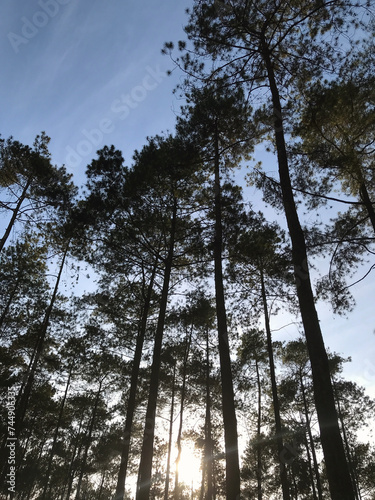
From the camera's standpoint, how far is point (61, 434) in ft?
90.7

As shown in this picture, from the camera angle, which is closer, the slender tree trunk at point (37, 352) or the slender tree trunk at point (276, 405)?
the slender tree trunk at point (276, 405)

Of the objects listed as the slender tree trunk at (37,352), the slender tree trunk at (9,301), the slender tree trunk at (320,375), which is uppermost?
the slender tree trunk at (9,301)

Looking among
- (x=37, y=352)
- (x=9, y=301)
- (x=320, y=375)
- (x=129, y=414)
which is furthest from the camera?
(x=9, y=301)

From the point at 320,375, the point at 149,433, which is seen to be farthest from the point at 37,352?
the point at 320,375

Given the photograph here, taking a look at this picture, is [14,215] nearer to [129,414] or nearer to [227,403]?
[129,414]

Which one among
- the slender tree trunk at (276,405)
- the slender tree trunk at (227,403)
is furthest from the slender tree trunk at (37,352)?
the slender tree trunk at (276,405)

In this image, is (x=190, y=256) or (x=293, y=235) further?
(x=190, y=256)

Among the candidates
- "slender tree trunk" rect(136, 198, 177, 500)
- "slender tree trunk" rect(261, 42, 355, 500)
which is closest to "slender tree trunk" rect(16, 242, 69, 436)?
"slender tree trunk" rect(136, 198, 177, 500)

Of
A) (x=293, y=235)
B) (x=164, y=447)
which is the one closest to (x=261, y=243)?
(x=293, y=235)

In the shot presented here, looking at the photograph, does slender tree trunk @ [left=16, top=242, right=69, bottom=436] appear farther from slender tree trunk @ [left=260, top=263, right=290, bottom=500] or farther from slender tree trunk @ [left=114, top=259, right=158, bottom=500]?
slender tree trunk @ [left=260, top=263, right=290, bottom=500]

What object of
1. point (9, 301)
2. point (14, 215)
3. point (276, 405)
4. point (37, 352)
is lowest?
point (276, 405)

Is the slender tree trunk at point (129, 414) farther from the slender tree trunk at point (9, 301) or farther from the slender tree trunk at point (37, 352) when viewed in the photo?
the slender tree trunk at point (9, 301)

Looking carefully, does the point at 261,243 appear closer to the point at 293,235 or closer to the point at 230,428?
the point at 293,235

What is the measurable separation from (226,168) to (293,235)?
543 cm
